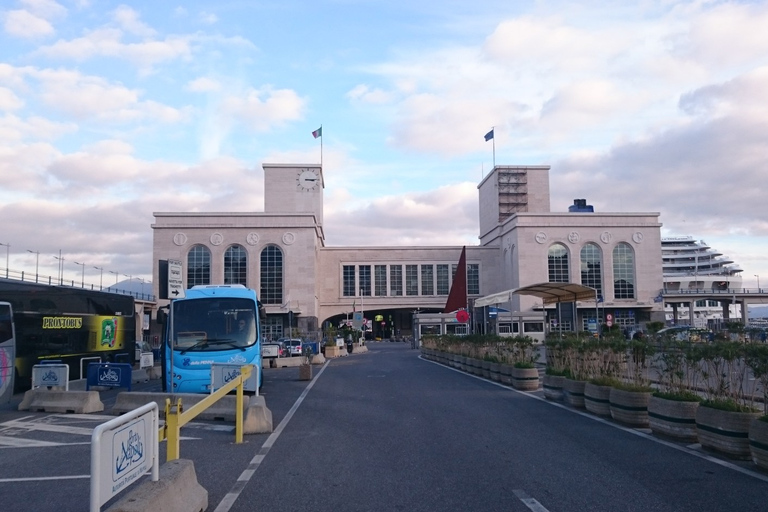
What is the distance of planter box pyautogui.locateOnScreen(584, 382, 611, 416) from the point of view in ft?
43.2

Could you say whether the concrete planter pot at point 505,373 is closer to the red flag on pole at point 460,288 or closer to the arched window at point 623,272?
the red flag on pole at point 460,288

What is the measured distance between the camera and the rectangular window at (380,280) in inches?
3706

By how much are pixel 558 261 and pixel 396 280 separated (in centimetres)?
2239

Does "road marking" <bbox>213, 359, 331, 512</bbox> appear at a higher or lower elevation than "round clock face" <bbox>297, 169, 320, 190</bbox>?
lower

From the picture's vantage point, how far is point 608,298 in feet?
281

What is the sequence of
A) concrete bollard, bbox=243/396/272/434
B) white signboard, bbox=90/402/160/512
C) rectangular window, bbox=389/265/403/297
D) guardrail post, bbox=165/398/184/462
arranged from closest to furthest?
white signboard, bbox=90/402/160/512, guardrail post, bbox=165/398/184/462, concrete bollard, bbox=243/396/272/434, rectangular window, bbox=389/265/403/297

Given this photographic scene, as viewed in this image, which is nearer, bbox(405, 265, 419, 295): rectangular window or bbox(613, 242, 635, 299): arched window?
bbox(613, 242, 635, 299): arched window

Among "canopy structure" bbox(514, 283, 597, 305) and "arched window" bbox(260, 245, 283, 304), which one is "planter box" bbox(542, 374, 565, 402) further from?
"arched window" bbox(260, 245, 283, 304)

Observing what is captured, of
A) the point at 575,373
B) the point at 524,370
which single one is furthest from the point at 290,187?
the point at 575,373

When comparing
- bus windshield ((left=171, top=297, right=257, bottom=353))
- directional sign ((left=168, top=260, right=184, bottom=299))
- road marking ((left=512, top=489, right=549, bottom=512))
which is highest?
directional sign ((left=168, top=260, right=184, bottom=299))

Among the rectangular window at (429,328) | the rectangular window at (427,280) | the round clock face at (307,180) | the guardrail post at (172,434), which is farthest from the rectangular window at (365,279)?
the guardrail post at (172,434)

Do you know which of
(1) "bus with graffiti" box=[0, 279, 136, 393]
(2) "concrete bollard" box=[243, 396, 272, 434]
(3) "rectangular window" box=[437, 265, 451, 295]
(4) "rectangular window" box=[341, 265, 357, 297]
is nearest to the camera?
(2) "concrete bollard" box=[243, 396, 272, 434]

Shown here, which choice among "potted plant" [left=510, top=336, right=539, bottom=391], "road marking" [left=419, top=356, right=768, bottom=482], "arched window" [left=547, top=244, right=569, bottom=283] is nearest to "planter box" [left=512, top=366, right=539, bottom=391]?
"potted plant" [left=510, top=336, right=539, bottom=391]

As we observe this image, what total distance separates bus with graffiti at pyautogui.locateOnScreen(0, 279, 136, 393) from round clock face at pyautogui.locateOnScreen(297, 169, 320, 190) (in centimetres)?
7249
